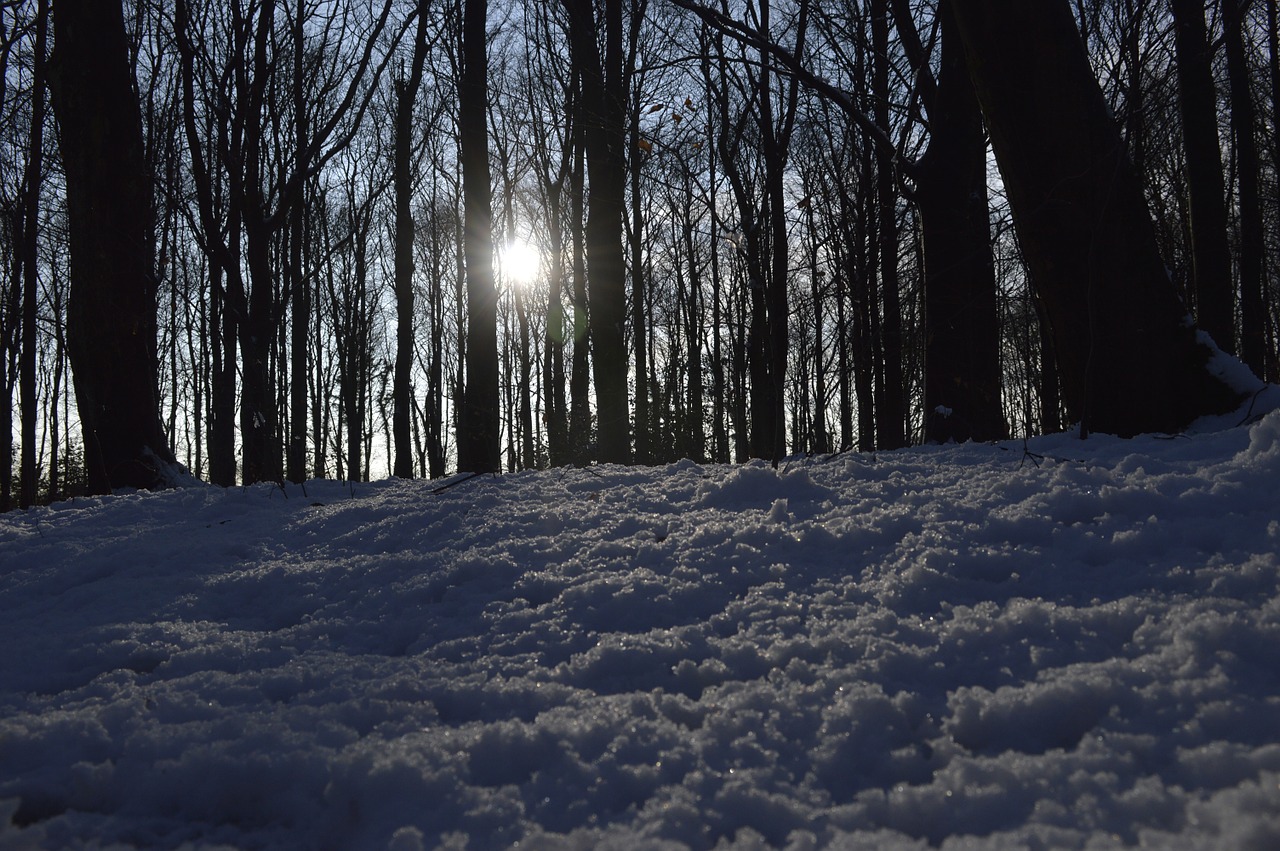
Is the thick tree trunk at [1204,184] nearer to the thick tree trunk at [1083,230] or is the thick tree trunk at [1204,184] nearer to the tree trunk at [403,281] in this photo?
the thick tree trunk at [1083,230]

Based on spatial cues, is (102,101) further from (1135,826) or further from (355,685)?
(1135,826)

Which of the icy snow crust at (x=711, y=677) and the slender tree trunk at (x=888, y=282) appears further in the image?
the slender tree trunk at (x=888, y=282)

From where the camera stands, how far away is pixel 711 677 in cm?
181

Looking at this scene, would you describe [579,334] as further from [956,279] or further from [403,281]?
[956,279]

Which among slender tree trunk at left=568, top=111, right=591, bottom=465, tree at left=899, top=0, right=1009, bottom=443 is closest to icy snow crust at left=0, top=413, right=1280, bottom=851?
tree at left=899, top=0, right=1009, bottom=443

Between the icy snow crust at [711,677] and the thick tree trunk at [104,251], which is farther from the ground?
the thick tree trunk at [104,251]

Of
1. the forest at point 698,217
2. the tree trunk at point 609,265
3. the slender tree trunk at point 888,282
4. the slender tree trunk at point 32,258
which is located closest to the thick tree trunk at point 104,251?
the forest at point 698,217

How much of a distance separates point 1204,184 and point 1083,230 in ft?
18.9

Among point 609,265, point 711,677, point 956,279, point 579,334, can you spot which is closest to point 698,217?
point 579,334

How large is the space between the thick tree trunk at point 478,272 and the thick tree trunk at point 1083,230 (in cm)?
563

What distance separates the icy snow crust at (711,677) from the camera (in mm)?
1339

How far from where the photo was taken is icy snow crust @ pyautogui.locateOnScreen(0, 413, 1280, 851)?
4.39 feet

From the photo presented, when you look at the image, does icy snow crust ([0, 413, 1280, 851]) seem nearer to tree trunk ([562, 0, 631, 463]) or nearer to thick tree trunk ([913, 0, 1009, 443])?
thick tree trunk ([913, 0, 1009, 443])

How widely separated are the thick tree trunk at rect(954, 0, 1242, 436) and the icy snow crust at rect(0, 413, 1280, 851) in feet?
2.00
